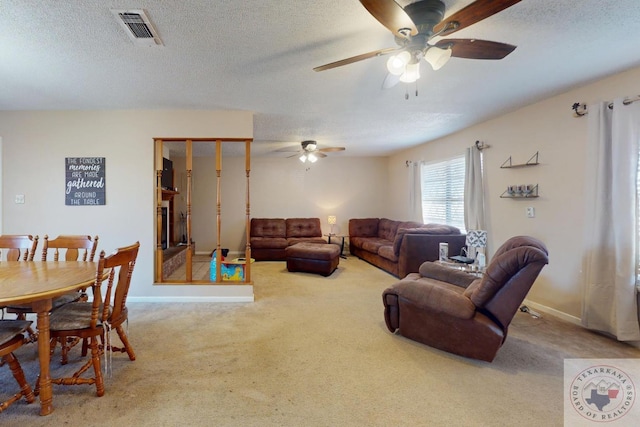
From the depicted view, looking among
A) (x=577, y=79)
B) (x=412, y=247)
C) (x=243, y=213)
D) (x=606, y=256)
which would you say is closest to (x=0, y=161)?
(x=243, y=213)

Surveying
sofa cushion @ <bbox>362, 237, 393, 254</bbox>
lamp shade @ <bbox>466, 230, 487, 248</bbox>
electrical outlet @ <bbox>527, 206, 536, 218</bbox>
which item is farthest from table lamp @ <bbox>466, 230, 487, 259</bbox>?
sofa cushion @ <bbox>362, 237, 393, 254</bbox>

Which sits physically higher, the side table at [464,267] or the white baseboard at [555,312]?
the side table at [464,267]

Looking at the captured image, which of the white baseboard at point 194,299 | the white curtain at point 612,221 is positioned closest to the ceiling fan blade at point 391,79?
the white curtain at point 612,221

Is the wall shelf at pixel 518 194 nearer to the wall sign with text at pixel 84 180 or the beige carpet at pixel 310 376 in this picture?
the beige carpet at pixel 310 376

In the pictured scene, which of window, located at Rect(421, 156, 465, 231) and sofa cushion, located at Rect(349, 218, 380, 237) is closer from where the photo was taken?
window, located at Rect(421, 156, 465, 231)

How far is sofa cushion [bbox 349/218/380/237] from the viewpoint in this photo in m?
7.01

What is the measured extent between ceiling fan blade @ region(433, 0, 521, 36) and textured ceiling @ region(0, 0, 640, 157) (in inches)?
10.5

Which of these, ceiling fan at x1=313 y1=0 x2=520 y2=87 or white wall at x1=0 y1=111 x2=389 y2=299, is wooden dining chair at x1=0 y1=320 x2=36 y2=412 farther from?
ceiling fan at x1=313 y1=0 x2=520 y2=87

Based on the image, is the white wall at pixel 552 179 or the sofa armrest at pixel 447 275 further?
the white wall at pixel 552 179

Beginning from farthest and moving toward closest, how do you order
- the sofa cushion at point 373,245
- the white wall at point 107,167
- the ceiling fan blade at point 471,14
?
1. the sofa cushion at point 373,245
2. the white wall at point 107,167
3. the ceiling fan blade at point 471,14

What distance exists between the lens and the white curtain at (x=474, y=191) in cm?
419

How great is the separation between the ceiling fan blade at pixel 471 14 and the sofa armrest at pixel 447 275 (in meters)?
2.22

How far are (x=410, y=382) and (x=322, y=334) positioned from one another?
38.1 inches

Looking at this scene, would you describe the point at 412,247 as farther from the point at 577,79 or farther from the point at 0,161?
the point at 0,161
